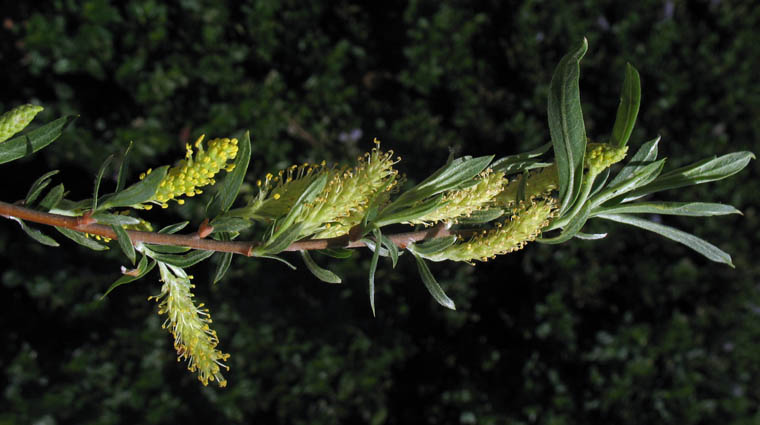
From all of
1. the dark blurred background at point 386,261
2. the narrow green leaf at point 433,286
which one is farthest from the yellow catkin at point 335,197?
the dark blurred background at point 386,261

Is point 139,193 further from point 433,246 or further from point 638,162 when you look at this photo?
point 638,162

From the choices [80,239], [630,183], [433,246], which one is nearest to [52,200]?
[80,239]

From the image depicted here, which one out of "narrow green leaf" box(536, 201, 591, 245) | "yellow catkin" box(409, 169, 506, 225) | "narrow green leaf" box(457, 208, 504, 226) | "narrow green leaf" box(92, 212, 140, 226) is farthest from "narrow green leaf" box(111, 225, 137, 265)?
"narrow green leaf" box(536, 201, 591, 245)

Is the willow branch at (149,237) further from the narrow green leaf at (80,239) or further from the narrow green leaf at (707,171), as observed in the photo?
the narrow green leaf at (707,171)

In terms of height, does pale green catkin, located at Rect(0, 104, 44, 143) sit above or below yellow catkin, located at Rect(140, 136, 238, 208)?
above

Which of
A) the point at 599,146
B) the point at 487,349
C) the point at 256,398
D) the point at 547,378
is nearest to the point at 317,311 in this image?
the point at 256,398

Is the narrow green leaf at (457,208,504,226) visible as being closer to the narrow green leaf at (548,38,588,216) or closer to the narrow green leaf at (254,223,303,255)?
the narrow green leaf at (548,38,588,216)

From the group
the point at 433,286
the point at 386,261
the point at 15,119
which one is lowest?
the point at 386,261

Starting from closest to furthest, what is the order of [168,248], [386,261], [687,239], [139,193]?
[139,193]
[168,248]
[687,239]
[386,261]
